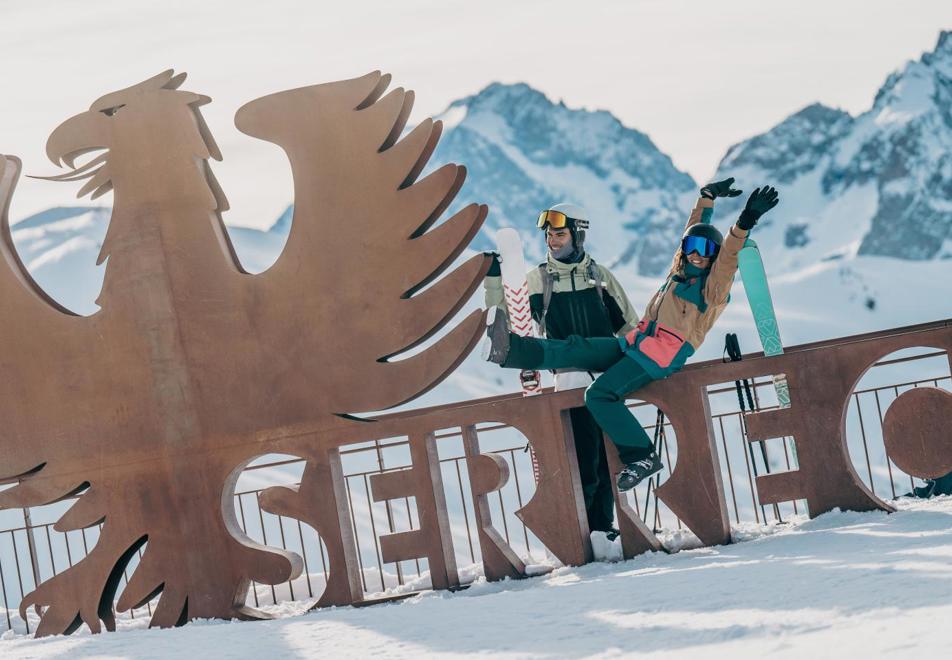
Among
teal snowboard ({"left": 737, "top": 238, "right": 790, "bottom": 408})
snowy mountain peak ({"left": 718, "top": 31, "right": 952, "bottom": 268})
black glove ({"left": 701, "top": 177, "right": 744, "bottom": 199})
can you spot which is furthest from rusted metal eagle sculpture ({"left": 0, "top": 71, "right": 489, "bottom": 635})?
snowy mountain peak ({"left": 718, "top": 31, "right": 952, "bottom": 268})

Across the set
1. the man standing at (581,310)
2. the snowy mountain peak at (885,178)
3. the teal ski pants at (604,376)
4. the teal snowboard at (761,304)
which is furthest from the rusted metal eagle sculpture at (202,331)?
Answer: the snowy mountain peak at (885,178)

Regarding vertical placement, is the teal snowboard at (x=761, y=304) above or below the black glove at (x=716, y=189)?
below

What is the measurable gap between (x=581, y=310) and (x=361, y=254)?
3.37 ft

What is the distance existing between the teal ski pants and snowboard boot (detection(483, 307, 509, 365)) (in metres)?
0.03

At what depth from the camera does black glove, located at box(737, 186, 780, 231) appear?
17.3ft

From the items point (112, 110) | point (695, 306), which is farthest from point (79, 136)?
point (695, 306)

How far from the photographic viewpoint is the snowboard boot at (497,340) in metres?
5.48

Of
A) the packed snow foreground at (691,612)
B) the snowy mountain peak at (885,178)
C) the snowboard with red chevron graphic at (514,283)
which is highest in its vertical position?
the snowy mountain peak at (885,178)

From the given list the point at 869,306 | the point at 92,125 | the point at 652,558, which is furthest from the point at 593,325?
the point at 869,306

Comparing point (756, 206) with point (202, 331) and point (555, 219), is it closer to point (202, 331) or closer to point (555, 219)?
point (555, 219)

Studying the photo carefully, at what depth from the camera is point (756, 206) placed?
5316 mm

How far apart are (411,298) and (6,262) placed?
82.4 inches

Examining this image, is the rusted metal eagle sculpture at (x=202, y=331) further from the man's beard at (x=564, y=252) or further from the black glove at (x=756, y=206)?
the black glove at (x=756, y=206)

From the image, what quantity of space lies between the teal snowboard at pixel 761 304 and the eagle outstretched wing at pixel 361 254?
1.12 metres
